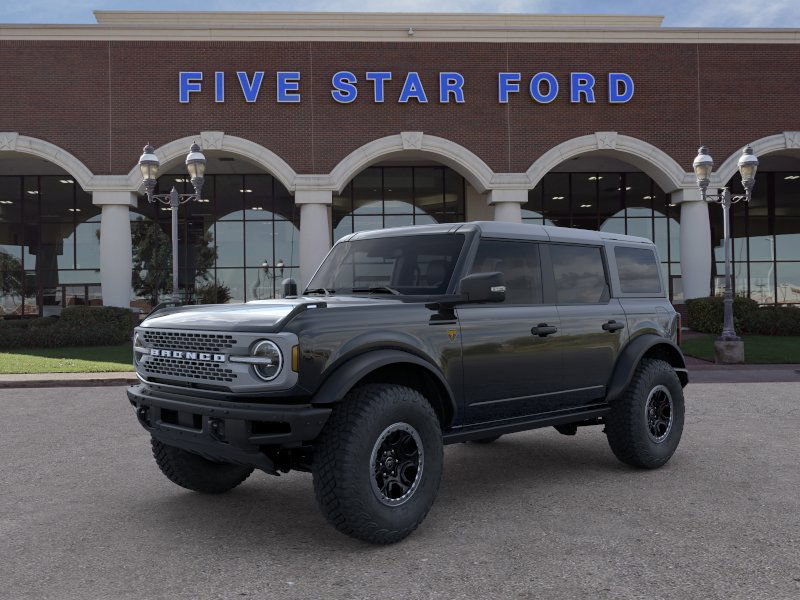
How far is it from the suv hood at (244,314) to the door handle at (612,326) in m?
2.11

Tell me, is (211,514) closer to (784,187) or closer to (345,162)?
(345,162)

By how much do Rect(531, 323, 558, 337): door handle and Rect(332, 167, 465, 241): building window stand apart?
81.4ft

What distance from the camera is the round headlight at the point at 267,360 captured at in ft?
13.5

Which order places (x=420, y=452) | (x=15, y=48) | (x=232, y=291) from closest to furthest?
(x=420, y=452) < (x=15, y=48) < (x=232, y=291)

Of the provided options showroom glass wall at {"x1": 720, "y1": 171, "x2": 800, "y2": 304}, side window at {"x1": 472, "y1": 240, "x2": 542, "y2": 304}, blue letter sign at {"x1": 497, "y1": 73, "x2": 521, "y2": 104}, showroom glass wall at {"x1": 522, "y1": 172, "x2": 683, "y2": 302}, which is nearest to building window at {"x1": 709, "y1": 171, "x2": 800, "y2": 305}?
showroom glass wall at {"x1": 720, "y1": 171, "x2": 800, "y2": 304}

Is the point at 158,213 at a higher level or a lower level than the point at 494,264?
higher

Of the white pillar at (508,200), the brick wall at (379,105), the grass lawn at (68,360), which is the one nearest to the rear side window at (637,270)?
the grass lawn at (68,360)

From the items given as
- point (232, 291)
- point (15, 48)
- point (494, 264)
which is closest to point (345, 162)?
point (232, 291)

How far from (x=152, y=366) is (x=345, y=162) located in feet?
65.4

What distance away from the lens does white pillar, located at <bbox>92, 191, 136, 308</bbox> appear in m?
23.9

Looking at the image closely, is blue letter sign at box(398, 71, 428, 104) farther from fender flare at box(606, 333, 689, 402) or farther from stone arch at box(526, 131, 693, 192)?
fender flare at box(606, 333, 689, 402)

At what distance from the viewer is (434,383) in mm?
4816

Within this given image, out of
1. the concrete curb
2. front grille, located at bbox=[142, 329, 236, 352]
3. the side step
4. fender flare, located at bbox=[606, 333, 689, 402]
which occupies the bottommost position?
the concrete curb

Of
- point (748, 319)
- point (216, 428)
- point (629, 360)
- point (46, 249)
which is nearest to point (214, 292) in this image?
point (46, 249)
